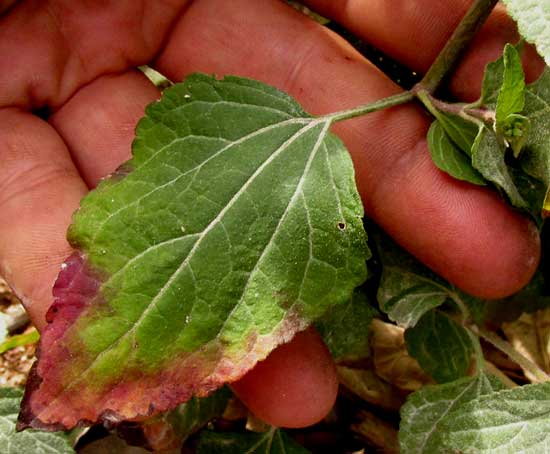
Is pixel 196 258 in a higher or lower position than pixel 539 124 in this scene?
lower

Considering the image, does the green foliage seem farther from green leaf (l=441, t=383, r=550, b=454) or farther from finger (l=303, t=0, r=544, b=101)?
finger (l=303, t=0, r=544, b=101)

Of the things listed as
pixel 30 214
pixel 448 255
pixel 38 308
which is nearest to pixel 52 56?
pixel 30 214

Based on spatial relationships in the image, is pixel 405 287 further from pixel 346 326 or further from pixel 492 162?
pixel 492 162

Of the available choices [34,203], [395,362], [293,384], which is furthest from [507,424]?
[34,203]

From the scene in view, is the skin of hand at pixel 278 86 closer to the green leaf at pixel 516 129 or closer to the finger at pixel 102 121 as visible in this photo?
the finger at pixel 102 121

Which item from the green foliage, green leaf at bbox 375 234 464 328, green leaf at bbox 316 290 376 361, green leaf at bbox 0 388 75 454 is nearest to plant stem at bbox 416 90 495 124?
the green foliage

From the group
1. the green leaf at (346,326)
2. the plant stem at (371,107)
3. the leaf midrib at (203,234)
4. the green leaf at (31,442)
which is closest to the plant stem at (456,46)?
the plant stem at (371,107)
